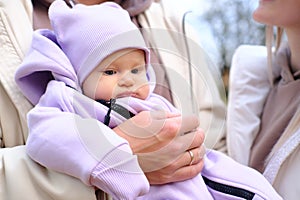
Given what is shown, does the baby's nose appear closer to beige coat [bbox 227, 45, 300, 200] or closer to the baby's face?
the baby's face

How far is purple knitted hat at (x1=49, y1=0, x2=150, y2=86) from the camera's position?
3.12 feet

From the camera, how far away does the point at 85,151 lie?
827 millimetres

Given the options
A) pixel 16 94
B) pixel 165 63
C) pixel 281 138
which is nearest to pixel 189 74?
pixel 165 63

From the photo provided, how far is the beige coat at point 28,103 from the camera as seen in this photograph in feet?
2.83

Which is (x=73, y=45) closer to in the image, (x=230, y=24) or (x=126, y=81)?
(x=126, y=81)

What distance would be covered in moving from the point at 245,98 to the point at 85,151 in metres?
0.85

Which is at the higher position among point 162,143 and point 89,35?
point 89,35

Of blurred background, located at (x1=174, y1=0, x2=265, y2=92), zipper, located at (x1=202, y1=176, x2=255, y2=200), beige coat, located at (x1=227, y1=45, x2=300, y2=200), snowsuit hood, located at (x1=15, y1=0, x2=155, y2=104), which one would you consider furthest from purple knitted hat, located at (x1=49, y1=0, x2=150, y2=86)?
blurred background, located at (x1=174, y1=0, x2=265, y2=92)

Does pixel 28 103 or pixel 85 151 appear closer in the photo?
pixel 85 151

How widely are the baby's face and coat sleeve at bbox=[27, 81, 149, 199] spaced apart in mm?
97

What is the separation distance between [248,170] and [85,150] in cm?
39

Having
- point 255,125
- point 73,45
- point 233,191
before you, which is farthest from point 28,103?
point 255,125

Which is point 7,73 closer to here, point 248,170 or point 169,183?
point 169,183

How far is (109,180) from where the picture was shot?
31.9 inches
